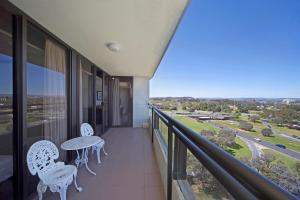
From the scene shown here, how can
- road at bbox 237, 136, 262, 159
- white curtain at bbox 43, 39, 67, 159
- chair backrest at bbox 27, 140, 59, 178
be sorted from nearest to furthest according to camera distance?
road at bbox 237, 136, 262, 159, chair backrest at bbox 27, 140, 59, 178, white curtain at bbox 43, 39, 67, 159

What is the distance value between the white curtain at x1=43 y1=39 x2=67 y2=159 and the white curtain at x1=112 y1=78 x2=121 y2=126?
3956mm

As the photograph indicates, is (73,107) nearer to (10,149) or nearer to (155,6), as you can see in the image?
(10,149)

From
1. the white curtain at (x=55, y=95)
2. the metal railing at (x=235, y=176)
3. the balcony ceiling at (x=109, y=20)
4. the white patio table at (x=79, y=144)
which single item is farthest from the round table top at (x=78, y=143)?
the metal railing at (x=235, y=176)

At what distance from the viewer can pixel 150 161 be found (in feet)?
11.0

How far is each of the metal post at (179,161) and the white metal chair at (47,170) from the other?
1.28m

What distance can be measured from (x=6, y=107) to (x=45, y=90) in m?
0.72

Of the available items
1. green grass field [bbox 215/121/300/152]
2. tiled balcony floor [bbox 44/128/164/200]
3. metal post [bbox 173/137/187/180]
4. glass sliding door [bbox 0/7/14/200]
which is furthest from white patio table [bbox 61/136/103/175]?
green grass field [bbox 215/121/300/152]

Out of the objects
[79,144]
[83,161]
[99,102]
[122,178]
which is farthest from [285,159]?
[99,102]

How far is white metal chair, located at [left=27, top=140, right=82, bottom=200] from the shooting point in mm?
1858

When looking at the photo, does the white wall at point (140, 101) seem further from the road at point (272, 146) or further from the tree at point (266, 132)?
the tree at point (266, 132)

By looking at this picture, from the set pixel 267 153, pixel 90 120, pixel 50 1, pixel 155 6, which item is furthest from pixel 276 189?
pixel 90 120

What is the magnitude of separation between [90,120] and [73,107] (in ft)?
4.39

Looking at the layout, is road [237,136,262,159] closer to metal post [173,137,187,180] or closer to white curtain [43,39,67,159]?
metal post [173,137,187,180]

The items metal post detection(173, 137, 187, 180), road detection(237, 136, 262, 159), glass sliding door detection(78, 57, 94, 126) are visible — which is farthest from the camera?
glass sliding door detection(78, 57, 94, 126)
